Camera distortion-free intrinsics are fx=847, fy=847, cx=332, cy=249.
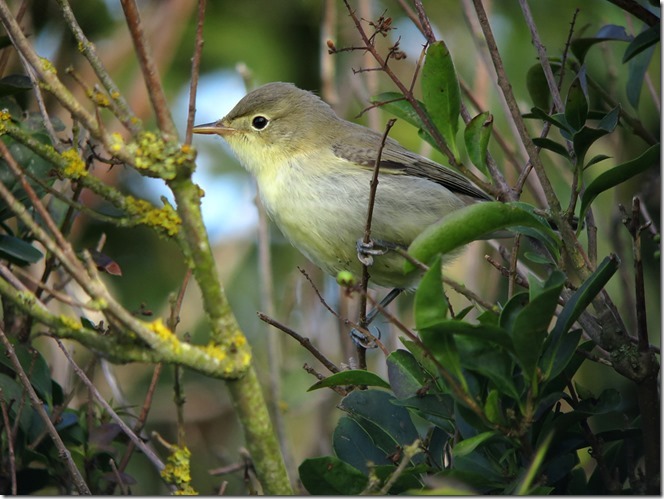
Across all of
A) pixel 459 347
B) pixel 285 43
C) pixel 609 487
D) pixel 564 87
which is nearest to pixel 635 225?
pixel 459 347

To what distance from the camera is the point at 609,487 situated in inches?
78.5

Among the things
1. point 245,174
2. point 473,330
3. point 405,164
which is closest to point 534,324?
point 473,330

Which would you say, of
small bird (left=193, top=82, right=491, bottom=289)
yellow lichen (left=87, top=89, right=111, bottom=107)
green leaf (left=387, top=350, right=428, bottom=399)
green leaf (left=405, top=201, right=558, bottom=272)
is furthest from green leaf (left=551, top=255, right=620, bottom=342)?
small bird (left=193, top=82, right=491, bottom=289)

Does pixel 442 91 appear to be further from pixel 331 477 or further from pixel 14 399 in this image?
pixel 14 399

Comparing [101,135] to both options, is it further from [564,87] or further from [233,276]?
[233,276]

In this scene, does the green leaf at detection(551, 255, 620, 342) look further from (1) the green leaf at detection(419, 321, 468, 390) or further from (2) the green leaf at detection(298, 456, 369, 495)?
(2) the green leaf at detection(298, 456, 369, 495)

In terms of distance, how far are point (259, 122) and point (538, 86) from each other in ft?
5.29

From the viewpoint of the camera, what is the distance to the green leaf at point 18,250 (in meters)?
2.44

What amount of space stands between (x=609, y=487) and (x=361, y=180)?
5.57 feet

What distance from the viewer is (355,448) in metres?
2.15

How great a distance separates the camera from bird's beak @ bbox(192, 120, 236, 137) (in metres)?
3.85

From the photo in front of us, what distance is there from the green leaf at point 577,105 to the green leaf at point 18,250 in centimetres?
151

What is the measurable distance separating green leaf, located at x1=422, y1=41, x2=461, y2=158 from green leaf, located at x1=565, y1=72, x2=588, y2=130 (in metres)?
0.30

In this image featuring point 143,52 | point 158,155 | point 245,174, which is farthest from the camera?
point 245,174
